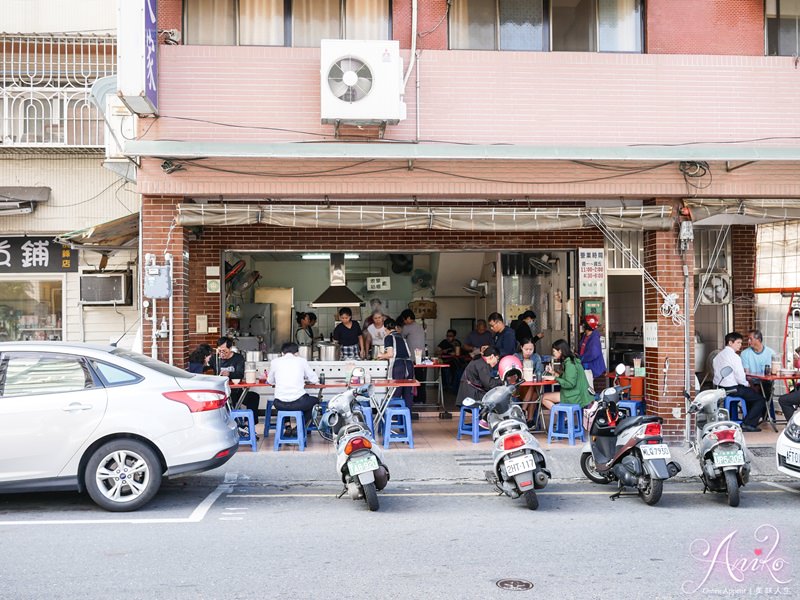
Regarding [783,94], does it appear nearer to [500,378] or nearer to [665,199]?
[665,199]

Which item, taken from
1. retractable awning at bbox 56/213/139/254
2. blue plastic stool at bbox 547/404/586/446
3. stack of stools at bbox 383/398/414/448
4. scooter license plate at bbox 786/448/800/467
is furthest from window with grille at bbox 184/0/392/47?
scooter license plate at bbox 786/448/800/467

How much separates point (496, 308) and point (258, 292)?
4871 millimetres

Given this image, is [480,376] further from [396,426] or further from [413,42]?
[413,42]

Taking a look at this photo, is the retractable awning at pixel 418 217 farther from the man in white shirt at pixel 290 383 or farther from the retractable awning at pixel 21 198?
the retractable awning at pixel 21 198

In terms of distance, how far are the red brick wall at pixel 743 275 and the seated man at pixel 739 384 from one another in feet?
8.10

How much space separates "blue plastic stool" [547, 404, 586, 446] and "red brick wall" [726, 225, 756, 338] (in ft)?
16.2

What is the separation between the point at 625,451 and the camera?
8.06 metres

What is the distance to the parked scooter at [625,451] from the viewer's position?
7.82 metres

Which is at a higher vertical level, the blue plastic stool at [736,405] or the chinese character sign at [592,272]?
the chinese character sign at [592,272]

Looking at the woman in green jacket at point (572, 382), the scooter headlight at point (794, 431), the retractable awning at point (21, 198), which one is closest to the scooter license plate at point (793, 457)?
the scooter headlight at point (794, 431)

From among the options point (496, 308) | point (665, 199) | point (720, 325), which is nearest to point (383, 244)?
point (496, 308)

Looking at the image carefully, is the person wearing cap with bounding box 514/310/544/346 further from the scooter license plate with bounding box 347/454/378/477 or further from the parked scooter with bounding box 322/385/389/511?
the scooter license plate with bounding box 347/454/378/477

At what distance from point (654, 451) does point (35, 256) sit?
10.8 metres

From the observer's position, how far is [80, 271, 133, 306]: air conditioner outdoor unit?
1373cm
